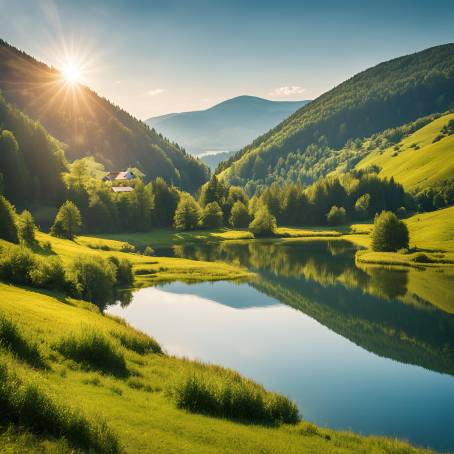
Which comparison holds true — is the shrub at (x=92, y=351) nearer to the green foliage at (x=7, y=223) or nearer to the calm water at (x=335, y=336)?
the calm water at (x=335, y=336)

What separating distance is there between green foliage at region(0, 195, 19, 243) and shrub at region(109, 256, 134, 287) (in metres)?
18.1

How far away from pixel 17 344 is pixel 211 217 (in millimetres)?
159096

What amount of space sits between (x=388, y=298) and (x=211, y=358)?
42.9 m

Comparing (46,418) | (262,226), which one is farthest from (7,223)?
(262,226)

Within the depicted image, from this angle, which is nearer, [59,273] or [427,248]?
[59,273]

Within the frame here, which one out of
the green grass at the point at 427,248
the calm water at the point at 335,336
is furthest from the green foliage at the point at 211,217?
the calm water at the point at 335,336

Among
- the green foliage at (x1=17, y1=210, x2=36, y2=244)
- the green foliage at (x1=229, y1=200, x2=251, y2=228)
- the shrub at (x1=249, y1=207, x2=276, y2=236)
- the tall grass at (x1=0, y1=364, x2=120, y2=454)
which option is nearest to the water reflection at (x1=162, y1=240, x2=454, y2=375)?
the shrub at (x1=249, y1=207, x2=276, y2=236)

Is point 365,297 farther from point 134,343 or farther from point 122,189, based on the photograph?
point 122,189

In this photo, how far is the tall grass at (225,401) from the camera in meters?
23.2

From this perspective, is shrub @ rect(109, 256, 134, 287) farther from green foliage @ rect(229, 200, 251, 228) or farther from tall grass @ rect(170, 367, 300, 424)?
green foliage @ rect(229, 200, 251, 228)

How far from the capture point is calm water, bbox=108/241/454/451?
37.7 meters

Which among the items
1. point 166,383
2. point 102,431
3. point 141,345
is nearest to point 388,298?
Answer: point 141,345

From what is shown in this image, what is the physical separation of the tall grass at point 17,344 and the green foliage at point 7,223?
1871 inches

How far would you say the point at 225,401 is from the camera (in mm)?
23641
